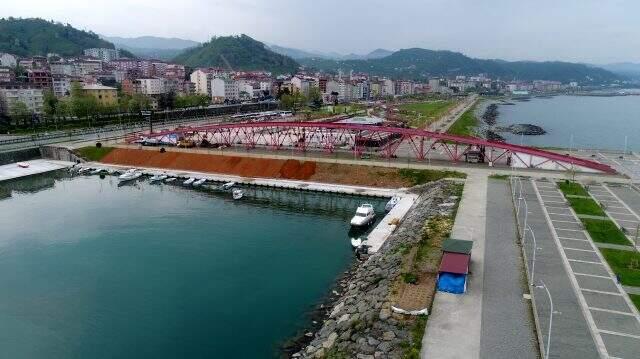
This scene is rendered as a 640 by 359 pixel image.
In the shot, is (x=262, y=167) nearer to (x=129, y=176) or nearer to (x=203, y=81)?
(x=129, y=176)

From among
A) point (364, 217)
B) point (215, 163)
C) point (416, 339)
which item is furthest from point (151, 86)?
point (416, 339)

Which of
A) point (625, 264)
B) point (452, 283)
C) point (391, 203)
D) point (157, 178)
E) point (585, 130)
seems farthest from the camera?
point (585, 130)

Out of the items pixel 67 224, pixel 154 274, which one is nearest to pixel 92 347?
pixel 154 274

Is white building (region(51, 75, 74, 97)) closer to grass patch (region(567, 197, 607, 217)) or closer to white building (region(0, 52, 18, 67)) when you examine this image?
white building (region(0, 52, 18, 67))

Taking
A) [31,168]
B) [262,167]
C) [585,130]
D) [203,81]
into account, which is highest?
[203,81]

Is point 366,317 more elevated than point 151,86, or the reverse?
point 151,86

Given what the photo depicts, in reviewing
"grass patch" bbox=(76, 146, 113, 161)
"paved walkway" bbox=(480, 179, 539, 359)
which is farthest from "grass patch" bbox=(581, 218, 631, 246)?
"grass patch" bbox=(76, 146, 113, 161)

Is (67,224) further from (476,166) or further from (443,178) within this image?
(476,166)
